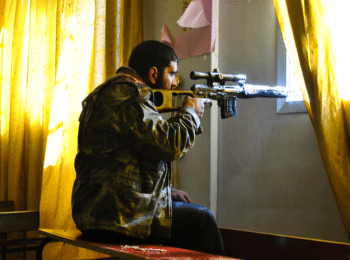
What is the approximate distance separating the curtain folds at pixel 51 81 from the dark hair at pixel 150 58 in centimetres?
103

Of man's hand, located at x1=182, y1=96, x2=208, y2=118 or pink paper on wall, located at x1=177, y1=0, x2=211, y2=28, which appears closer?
man's hand, located at x1=182, y1=96, x2=208, y2=118

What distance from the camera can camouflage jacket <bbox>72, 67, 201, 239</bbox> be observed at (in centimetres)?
115

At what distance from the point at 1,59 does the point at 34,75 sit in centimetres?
52

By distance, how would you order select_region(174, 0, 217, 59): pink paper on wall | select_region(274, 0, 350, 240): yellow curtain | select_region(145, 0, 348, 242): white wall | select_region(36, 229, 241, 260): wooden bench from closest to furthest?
select_region(36, 229, 241, 260): wooden bench
select_region(274, 0, 350, 240): yellow curtain
select_region(145, 0, 348, 242): white wall
select_region(174, 0, 217, 59): pink paper on wall

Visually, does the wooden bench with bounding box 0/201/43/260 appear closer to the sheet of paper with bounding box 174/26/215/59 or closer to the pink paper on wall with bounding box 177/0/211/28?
the sheet of paper with bounding box 174/26/215/59

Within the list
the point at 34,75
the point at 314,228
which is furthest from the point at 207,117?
the point at 34,75

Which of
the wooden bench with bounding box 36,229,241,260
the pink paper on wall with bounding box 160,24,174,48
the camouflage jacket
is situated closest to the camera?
the wooden bench with bounding box 36,229,241,260

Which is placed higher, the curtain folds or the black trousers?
the curtain folds

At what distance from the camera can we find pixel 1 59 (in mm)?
3199

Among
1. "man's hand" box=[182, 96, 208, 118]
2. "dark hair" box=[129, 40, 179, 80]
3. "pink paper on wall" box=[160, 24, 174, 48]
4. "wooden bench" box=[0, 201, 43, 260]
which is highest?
"pink paper on wall" box=[160, 24, 174, 48]

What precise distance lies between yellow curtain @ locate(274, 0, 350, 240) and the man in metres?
0.48

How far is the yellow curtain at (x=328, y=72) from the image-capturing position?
1.36 m

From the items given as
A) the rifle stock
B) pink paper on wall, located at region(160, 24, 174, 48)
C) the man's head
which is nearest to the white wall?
pink paper on wall, located at region(160, 24, 174, 48)

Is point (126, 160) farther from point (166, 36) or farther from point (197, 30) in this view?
point (166, 36)
